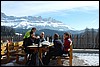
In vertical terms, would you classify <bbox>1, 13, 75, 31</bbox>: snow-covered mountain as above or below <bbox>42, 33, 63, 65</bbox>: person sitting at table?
below

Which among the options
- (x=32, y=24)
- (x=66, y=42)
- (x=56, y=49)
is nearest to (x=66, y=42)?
(x=66, y=42)

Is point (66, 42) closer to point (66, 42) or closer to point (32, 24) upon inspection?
point (66, 42)

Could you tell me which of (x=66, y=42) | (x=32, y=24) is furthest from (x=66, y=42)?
(x=32, y=24)

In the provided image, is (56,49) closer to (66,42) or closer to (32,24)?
(66,42)

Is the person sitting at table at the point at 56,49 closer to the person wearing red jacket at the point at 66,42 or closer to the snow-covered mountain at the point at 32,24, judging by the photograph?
the person wearing red jacket at the point at 66,42

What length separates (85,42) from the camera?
25.3 m

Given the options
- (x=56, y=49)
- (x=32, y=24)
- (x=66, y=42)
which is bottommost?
(x=32, y=24)

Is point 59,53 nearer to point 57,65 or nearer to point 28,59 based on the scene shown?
point 57,65

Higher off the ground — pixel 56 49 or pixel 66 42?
pixel 66 42

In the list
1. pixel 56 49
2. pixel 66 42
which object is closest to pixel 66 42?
pixel 66 42

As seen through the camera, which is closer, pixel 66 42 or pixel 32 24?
pixel 66 42

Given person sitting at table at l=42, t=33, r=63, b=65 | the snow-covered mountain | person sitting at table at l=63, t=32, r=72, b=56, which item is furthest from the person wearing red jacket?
the snow-covered mountain

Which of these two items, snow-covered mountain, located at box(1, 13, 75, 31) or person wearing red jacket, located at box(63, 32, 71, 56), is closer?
person wearing red jacket, located at box(63, 32, 71, 56)

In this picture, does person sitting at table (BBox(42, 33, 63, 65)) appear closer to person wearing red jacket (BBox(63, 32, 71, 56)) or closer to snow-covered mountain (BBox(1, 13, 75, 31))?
person wearing red jacket (BBox(63, 32, 71, 56))
